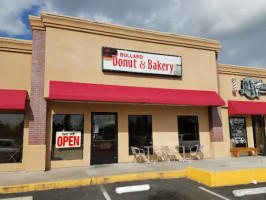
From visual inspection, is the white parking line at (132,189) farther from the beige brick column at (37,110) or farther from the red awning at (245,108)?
the red awning at (245,108)

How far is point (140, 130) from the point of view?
11.8 meters

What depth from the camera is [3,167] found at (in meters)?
9.45

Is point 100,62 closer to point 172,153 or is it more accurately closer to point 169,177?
point 172,153

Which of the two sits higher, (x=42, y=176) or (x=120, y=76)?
(x=120, y=76)

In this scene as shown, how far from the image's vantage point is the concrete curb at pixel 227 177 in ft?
24.7

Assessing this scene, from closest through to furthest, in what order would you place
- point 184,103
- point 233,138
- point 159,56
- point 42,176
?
1. point 42,176
2. point 184,103
3. point 159,56
4. point 233,138

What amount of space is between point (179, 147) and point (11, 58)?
967cm

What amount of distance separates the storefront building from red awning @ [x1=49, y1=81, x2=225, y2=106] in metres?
0.04

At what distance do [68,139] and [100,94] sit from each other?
8.56 ft

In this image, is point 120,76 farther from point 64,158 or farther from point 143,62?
point 64,158

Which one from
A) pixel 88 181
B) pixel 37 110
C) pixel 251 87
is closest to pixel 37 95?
pixel 37 110

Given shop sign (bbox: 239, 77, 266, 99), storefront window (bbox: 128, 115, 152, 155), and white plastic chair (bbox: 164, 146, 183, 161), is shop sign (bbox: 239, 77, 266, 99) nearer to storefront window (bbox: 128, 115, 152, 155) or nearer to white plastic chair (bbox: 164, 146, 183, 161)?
white plastic chair (bbox: 164, 146, 183, 161)

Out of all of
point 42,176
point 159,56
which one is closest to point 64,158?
point 42,176

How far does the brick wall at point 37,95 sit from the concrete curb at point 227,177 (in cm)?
669
